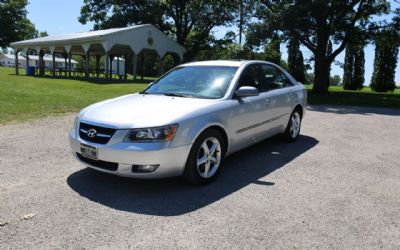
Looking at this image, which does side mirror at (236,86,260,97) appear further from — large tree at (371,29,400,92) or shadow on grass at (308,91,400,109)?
large tree at (371,29,400,92)

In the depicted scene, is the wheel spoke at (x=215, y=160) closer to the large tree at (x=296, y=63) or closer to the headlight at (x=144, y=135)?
the headlight at (x=144, y=135)

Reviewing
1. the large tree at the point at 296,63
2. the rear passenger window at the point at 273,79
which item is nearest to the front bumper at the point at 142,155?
the rear passenger window at the point at 273,79

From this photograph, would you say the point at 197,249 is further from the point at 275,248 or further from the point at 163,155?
the point at 163,155

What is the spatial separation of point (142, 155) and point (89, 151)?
748 mm

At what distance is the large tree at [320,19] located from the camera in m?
20.4

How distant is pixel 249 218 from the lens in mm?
3850

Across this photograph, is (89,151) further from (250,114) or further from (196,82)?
(250,114)

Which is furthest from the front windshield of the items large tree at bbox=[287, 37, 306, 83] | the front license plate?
large tree at bbox=[287, 37, 306, 83]

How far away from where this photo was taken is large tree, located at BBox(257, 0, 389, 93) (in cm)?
2039

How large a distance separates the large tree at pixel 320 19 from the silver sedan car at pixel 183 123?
15.3 m

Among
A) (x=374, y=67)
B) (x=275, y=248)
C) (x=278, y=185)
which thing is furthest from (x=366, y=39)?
(x=275, y=248)

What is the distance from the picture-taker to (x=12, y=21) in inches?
2320

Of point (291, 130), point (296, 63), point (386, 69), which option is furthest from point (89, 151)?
point (296, 63)

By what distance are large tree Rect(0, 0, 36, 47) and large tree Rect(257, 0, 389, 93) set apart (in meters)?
48.8
